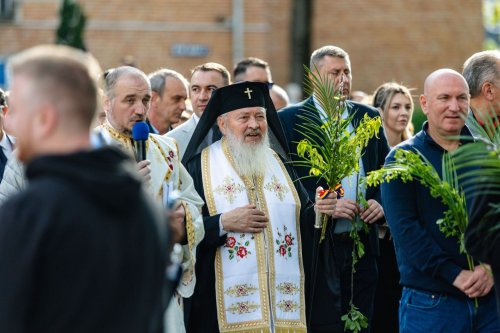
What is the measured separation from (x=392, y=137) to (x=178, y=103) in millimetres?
1939

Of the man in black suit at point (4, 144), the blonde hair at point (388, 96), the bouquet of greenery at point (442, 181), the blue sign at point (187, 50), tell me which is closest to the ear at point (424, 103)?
the bouquet of greenery at point (442, 181)

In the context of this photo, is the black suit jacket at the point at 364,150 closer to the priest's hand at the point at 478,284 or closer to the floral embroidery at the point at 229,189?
the floral embroidery at the point at 229,189

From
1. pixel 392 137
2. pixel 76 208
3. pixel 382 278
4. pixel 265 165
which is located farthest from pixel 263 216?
pixel 76 208

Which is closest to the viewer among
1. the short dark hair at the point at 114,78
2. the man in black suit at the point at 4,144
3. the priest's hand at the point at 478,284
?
the priest's hand at the point at 478,284

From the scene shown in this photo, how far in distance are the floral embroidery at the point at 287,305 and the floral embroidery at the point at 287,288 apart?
0.06 meters

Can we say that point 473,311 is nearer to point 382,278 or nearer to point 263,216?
point 263,216

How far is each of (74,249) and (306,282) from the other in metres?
4.24

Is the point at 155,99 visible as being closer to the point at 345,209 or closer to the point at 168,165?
the point at 345,209

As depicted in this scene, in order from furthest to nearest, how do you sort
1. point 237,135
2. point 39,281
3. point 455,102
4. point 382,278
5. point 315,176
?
point 382,278 < point 315,176 < point 237,135 < point 455,102 < point 39,281

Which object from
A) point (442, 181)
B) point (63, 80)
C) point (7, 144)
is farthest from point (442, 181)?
point (63, 80)

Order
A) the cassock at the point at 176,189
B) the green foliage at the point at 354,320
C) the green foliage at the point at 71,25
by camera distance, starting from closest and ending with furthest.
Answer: the cassock at the point at 176,189, the green foliage at the point at 354,320, the green foliage at the point at 71,25

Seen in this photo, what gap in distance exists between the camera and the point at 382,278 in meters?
9.28

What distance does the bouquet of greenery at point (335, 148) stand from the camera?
7.55 m

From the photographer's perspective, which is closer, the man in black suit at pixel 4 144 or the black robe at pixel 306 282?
the black robe at pixel 306 282
